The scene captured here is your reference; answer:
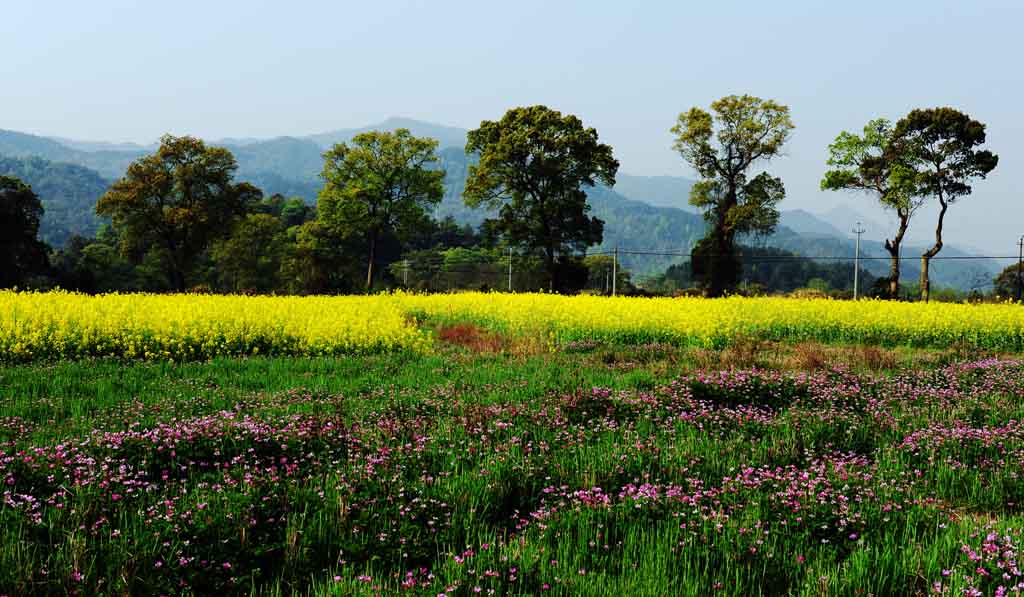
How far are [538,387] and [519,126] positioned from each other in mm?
36908

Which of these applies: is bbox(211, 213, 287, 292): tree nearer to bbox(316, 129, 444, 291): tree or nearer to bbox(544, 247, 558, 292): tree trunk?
bbox(316, 129, 444, 291): tree

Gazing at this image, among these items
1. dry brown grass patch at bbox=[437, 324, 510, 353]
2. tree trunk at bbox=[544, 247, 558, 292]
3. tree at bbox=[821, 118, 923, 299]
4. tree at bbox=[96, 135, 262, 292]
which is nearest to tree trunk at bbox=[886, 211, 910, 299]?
tree at bbox=[821, 118, 923, 299]

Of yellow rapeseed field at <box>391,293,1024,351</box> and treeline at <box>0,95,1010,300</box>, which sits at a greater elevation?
treeline at <box>0,95,1010,300</box>

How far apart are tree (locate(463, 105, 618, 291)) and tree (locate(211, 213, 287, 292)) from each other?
28.1m

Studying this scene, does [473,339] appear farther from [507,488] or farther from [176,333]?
[507,488]

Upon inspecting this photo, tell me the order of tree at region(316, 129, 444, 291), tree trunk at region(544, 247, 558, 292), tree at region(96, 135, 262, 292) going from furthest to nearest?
1. tree at region(316, 129, 444, 291)
2. tree at region(96, 135, 262, 292)
3. tree trunk at region(544, 247, 558, 292)

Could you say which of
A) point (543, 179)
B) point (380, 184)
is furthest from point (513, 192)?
point (380, 184)

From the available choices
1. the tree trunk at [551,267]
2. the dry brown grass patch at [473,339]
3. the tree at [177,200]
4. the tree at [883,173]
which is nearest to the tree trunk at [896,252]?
the tree at [883,173]

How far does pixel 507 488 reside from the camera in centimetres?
482

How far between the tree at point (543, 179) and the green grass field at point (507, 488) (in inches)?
1371

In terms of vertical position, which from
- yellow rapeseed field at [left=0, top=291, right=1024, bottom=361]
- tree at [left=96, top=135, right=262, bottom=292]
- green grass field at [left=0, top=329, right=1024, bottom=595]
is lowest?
green grass field at [left=0, top=329, right=1024, bottom=595]

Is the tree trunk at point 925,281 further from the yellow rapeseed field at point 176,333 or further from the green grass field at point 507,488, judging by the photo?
the yellow rapeseed field at point 176,333

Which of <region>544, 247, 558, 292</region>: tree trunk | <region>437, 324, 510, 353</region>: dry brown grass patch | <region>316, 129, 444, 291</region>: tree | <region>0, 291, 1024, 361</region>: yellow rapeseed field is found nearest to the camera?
<region>0, 291, 1024, 361</region>: yellow rapeseed field

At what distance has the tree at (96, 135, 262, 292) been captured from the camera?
4669 cm
